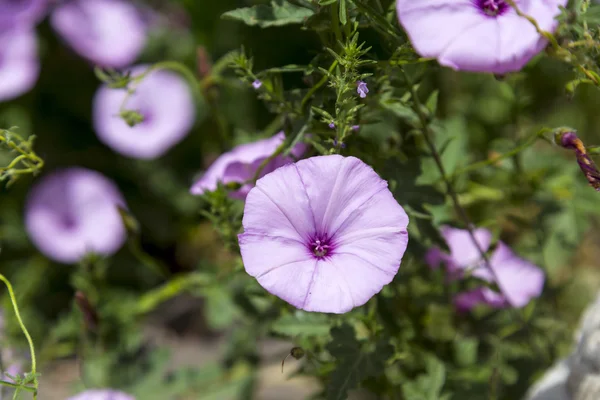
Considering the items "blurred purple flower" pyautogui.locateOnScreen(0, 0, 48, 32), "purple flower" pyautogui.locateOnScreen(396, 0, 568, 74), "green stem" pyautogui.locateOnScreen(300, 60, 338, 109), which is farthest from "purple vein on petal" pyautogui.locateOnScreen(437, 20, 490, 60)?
"blurred purple flower" pyautogui.locateOnScreen(0, 0, 48, 32)

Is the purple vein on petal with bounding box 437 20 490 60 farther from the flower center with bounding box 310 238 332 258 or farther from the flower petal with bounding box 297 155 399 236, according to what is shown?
the flower center with bounding box 310 238 332 258

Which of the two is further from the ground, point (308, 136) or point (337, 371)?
point (308, 136)

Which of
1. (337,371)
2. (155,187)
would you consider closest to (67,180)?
(155,187)

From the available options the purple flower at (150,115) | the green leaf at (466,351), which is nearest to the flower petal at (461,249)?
the green leaf at (466,351)

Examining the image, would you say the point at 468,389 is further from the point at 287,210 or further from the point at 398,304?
the point at 287,210

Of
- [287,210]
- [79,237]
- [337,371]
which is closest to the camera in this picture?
[287,210]
